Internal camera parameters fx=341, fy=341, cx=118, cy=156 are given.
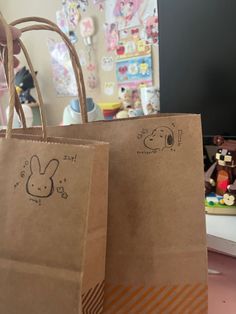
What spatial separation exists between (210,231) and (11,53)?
18.4 inches

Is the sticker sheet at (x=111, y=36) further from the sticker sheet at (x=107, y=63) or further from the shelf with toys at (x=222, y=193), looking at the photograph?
the shelf with toys at (x=222, y=193)

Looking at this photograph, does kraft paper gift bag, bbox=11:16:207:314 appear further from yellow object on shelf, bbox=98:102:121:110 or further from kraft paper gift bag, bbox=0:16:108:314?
yellow object on shelf, bbox=98:102:121:110

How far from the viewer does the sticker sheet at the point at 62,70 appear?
62.4 inches

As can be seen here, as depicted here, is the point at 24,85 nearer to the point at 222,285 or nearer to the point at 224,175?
the point at 224,175

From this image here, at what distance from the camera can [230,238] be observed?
0.62 m

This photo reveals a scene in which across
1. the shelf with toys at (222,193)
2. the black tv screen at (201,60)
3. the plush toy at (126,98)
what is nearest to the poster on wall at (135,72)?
the plush toy at (126,98)

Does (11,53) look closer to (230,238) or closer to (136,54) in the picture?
(230,238)

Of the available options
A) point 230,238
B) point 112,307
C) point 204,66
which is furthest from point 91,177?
point 204,66

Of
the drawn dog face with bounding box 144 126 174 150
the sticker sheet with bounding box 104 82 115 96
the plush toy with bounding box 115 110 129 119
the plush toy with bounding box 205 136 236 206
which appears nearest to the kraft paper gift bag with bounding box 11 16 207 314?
the drawn dog face with bounding box 144 126 174 150

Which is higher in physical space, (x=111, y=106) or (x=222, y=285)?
(x=111, y=106)

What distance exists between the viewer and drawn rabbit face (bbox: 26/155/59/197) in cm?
41

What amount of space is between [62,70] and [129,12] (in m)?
0.51

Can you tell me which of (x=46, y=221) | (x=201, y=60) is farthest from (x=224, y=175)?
(x=46, y=221)

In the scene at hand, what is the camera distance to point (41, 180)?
416 millimetres
